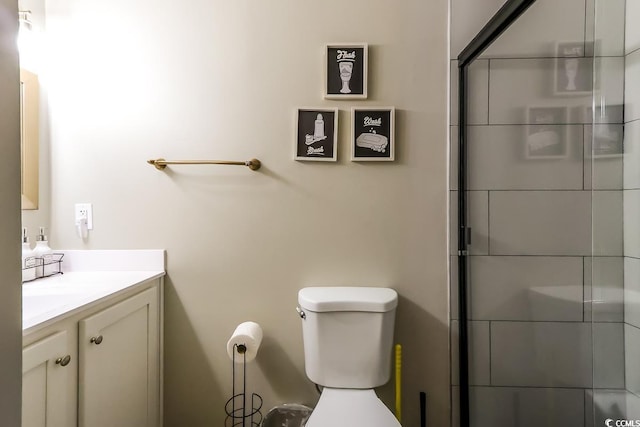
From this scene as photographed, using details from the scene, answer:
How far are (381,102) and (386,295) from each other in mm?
812

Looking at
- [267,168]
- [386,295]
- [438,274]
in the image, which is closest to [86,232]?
[267,168]

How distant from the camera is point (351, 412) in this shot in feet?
4.11

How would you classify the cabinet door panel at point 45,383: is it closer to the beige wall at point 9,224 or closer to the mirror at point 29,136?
the beige wall at point 9,224

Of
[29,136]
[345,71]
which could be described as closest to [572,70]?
[345,71]

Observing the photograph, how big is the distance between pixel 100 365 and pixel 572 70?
5.49 feet

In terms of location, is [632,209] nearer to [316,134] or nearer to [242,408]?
[316,134]

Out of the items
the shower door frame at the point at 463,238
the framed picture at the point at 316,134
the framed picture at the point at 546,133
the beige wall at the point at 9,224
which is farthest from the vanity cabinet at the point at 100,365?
the framed picture at the point at 546,133

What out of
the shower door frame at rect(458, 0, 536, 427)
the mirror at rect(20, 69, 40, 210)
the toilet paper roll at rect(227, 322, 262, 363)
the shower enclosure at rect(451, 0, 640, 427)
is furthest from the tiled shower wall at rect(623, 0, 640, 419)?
the mirror at rect(20, 69, 40, 210)

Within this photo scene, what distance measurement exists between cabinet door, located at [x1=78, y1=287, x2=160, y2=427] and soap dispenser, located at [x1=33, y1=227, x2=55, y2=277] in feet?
1.43

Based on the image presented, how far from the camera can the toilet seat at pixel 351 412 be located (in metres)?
1.20

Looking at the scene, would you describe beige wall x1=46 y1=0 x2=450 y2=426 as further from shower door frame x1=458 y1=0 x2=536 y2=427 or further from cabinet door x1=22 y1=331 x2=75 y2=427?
cabinet door x1=22 y1=331 x2=75 y2=427

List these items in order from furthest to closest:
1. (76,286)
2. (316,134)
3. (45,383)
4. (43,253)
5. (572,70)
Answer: (316,134)
(43,253)
(76,286)
(572,70)
(45,383)

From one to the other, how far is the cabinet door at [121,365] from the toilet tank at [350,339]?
638 mm

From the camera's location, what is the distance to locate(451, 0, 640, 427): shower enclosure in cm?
103
